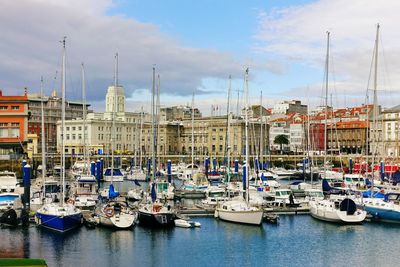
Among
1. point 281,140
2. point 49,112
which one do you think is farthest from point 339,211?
point 49,112

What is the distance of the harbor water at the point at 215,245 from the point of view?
32.6 meters

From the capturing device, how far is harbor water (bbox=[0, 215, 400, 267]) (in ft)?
107

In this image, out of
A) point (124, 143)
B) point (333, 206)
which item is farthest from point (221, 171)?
point (124, 143)

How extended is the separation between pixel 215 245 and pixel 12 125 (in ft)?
191

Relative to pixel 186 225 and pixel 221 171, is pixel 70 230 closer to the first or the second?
pixel 186 225

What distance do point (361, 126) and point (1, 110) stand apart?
84.3m

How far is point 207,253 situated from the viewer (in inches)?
1348

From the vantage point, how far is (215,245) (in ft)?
119

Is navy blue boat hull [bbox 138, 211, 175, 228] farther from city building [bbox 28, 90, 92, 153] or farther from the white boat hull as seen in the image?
city building [bbox 28, 90, 92, 153]

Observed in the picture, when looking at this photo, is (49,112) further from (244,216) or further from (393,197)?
(244,216)

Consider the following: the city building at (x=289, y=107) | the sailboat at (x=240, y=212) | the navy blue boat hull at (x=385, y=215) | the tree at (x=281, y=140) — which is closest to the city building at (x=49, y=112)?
the tree at (x=281, y=140)

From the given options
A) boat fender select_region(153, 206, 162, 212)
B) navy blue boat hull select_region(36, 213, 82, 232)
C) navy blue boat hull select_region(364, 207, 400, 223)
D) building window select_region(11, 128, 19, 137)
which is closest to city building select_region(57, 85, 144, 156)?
building window select_region(11, 128, 19, 137)

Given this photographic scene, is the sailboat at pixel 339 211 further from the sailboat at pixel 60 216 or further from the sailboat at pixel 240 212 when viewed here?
the sailboat at pixel 60 216

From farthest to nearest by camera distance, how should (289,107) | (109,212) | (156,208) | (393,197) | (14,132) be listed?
(289,107) → (14,132) → (393,197) → (156,208) → (109,212)
